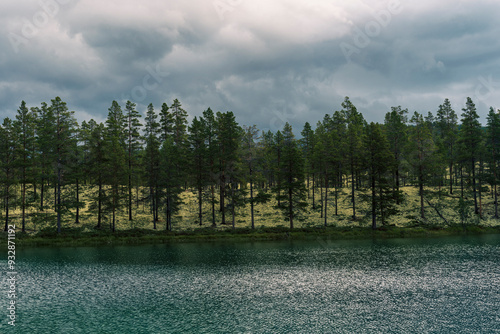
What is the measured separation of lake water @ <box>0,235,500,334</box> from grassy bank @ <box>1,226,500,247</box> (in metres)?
8.73

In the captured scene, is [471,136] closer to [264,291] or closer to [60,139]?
[264,291]

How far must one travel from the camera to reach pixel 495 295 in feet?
73.7

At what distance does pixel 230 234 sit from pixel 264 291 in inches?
1184

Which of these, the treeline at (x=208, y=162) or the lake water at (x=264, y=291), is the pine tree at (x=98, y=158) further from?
the lake water at (x=264, y=291)

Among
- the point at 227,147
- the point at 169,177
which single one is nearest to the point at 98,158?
the point at 169,177

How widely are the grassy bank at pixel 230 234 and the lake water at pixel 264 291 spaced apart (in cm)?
873

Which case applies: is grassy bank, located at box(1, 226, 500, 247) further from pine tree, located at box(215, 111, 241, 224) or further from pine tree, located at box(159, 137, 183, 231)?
pine tree, located at box(215, 111, 241, 224)

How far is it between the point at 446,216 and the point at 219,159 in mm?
45923

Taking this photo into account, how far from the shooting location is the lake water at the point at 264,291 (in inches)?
722

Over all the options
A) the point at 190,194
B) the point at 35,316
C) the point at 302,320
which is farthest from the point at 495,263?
the point at 190,194

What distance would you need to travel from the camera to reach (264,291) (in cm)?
2477

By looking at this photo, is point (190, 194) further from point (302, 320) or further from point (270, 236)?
point (302, 320)

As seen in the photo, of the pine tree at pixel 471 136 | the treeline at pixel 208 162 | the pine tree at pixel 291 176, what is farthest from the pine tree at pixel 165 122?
the pine tree at pixel 471 136

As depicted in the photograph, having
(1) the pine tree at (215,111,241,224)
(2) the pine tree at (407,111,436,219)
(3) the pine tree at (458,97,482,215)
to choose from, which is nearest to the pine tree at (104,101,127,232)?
(1) the pine tree at (215,111,241,224)
